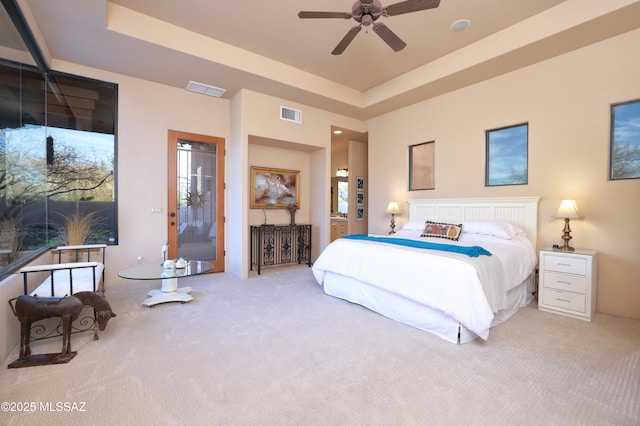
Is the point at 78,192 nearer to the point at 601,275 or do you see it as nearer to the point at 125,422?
the point at 125,422

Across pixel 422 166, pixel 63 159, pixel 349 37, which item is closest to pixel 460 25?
pixel 349 37

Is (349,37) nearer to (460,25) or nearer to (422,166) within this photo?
(460,25)

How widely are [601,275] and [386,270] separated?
2595 millimetres

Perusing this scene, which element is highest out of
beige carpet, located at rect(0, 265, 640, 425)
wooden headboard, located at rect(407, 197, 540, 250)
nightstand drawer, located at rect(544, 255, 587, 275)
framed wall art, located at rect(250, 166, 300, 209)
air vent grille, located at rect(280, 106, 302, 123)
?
air vent grille, located at rect(280, 106, 302, 123)

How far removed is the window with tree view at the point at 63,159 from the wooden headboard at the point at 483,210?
5.00 m

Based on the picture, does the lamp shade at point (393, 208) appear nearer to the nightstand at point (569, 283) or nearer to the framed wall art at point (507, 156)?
the framed wall art at point (507, 156)

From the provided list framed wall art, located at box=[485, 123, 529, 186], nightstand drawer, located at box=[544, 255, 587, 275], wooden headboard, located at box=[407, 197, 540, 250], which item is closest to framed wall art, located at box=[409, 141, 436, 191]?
wooden headboard, located at box=[407, 197, 540, 250]

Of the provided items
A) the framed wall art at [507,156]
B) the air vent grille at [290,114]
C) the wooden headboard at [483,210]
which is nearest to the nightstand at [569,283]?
the wooden headboard at [483,210]

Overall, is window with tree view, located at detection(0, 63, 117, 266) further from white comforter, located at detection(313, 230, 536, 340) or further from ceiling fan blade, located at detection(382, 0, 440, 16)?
ceiling fan blade, located at detection(382, 0, 440, 16)

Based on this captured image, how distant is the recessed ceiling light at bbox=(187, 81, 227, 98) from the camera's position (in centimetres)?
465

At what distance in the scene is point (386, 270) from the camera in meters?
3.15

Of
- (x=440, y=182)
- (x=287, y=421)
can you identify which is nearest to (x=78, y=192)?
(x=287, y=421)

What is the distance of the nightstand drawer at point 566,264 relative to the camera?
3145 millimetres

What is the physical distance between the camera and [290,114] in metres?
5.36
